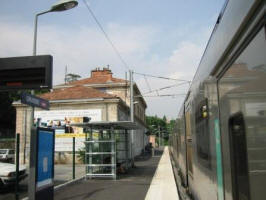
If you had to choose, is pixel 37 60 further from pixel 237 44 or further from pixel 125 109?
pixel 125 109

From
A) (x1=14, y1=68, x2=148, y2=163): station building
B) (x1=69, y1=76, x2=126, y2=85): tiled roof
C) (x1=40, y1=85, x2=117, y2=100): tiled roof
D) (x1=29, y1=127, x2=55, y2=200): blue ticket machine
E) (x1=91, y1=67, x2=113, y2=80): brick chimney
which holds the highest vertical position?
(x1=91, y1=67, x2=113, y2=80): brick chimney

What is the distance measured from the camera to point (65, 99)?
91.7ft

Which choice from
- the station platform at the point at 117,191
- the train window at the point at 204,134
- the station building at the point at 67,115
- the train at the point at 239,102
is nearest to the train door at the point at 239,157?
the train at the point at 239,102

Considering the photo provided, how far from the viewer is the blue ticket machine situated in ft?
20.3

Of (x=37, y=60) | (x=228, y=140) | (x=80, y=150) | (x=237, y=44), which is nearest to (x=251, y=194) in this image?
(x=228, y=140)

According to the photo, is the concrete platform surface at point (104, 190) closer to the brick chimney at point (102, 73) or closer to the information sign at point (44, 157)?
the information sign at point (44, 157)

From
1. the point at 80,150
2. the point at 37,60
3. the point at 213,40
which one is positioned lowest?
the point at 80,150

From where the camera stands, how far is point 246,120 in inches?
82.7

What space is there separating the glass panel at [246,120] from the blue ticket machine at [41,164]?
4.34 m

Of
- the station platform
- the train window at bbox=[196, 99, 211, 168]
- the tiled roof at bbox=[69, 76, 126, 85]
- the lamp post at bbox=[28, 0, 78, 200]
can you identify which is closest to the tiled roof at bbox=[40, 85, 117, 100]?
the tiled roof at bbox=[69, 76, 126, 85]

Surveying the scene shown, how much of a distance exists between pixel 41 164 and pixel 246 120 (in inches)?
202

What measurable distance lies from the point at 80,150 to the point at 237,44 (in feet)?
76.1

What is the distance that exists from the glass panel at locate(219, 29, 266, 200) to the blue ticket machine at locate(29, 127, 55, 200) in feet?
14.2

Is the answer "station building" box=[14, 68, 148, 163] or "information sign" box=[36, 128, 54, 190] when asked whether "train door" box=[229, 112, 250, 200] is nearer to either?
"information sign" box=[36, 128, 54, 190]
